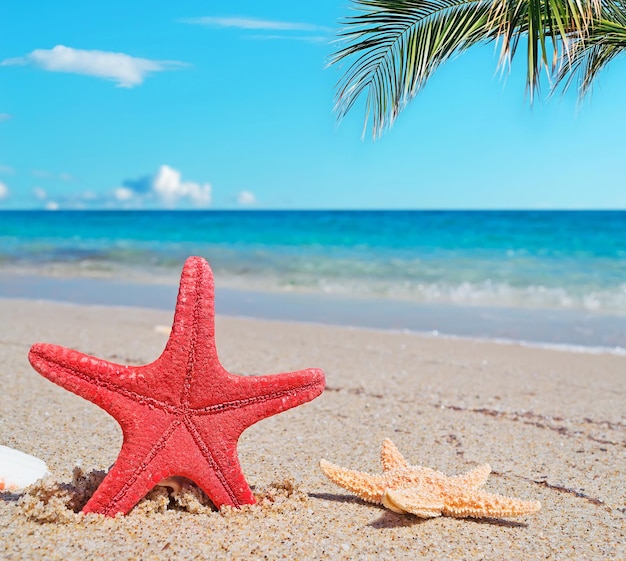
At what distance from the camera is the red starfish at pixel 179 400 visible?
2.81 m

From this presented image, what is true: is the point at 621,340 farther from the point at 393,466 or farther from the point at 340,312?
the point at 393,466

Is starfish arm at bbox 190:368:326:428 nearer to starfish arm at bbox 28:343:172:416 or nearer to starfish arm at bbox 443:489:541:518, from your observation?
starfish arm at bbox 28:343:172:416

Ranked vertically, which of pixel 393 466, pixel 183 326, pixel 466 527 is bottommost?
pixel 466 527

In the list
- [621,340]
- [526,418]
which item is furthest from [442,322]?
[526,418]

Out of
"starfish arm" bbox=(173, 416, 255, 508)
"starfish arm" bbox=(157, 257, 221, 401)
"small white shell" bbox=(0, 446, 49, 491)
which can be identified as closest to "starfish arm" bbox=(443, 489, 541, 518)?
"starfish arm" bbox=(173, 416, 255, 508)

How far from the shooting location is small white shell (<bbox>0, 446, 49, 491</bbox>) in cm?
312

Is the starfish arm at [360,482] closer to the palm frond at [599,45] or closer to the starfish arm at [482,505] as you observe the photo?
the starfish arm at [482,505]

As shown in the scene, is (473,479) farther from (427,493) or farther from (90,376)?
(90,376)

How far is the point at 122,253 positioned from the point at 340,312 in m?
15.3

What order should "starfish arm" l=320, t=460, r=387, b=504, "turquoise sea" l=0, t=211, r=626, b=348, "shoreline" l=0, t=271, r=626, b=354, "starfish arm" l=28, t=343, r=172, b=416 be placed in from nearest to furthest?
1. "starfish arm" l=28, t=343, r=172, b=416
2. "starfish arm" l=320, t=460, r=387, b=504
3. "shoreline" l=0, t=271, r=626, b=354
4. "turquoise sea" l=0, t=211, r=626, b=348

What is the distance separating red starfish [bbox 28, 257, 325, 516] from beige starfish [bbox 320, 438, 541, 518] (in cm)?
51

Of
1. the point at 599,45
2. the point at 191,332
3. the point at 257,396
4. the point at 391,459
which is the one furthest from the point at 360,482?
the point at 599,45

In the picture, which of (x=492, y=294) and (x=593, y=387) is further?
(x=492, y=294)

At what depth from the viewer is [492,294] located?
47.6ft
